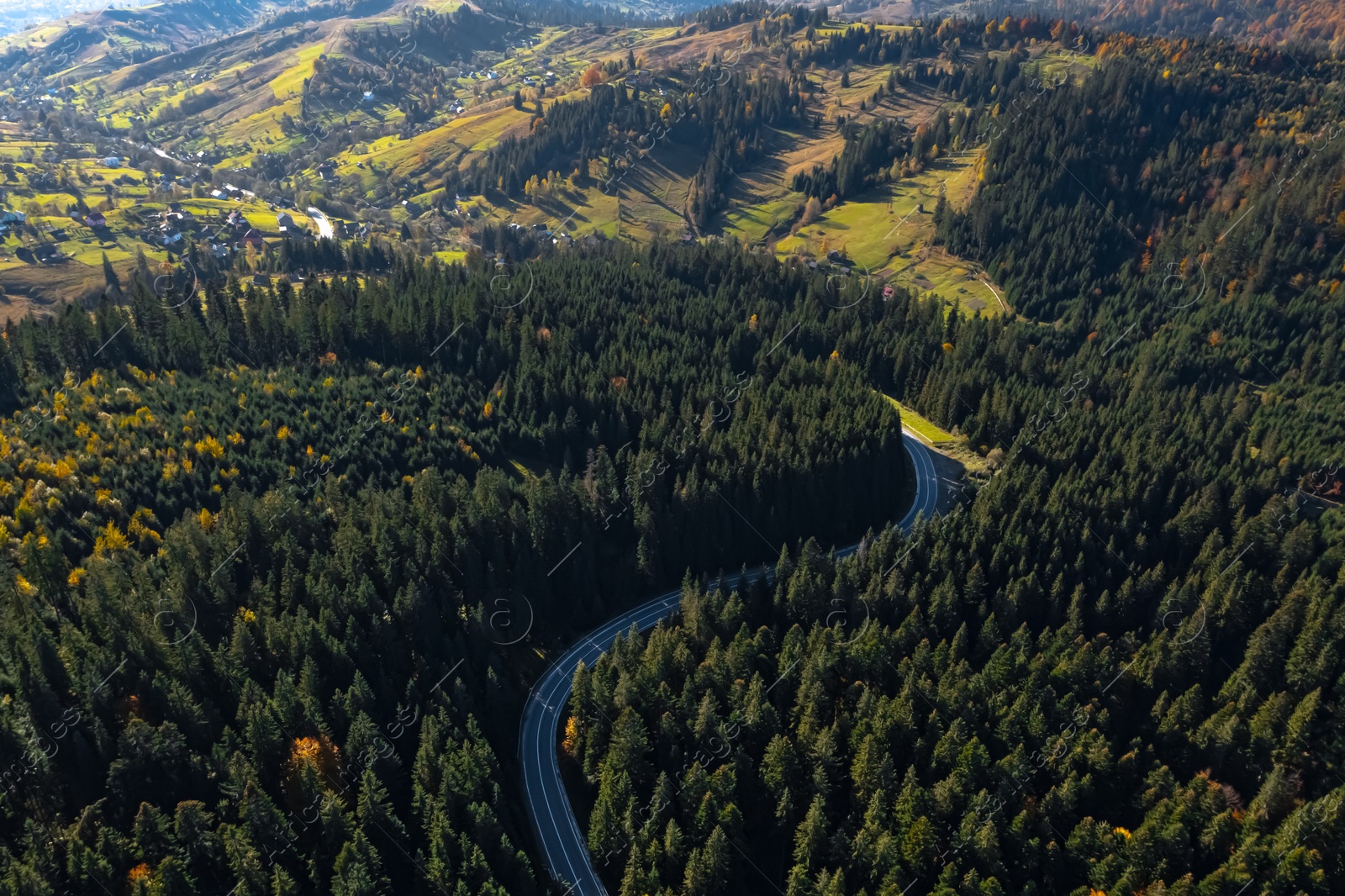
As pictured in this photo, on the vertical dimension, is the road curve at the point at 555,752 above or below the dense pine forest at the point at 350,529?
below

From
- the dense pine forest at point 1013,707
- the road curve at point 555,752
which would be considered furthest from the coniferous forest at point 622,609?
the road curve at point 555,752

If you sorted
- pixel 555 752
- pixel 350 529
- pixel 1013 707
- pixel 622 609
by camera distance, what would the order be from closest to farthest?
pixel 1013 707 < pixel 555 752 < pixel 350 529 < pixel 622 609

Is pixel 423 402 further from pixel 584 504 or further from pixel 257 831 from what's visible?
pixel 257 831

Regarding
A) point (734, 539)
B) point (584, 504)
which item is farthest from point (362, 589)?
point (734, 539)

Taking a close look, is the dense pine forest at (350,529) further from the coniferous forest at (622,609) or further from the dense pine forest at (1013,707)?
the dense pine forest at (1013,707)

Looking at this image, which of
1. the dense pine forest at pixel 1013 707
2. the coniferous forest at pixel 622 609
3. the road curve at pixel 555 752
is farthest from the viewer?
the road curve at pixel 555 752

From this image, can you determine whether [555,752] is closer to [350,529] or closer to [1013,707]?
[350,529]

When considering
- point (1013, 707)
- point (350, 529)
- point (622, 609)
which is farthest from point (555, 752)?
point (1013, 707)
